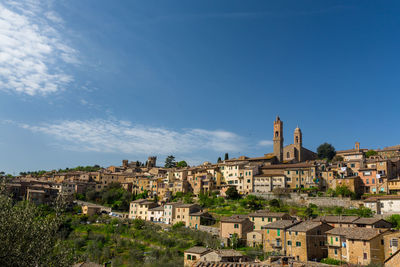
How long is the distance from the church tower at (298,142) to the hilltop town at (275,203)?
0.95ft

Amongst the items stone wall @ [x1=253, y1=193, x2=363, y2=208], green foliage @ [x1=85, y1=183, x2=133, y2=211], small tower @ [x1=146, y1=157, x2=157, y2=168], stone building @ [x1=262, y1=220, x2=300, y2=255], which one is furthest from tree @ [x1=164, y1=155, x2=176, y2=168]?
stone building @ [x1=262, y1=220, x2=300, y2=255]

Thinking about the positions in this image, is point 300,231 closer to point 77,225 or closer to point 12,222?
point 12,222

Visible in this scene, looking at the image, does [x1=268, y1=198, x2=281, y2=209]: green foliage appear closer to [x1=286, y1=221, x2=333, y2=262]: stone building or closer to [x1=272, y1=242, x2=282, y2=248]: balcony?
[x1=272, y1=242, x2=282, y2=248]: balcony

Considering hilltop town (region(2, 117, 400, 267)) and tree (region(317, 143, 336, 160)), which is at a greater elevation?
tree (region(317, 143, 336, 160))

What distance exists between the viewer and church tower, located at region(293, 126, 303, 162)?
327ft

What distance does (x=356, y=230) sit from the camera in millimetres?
37906

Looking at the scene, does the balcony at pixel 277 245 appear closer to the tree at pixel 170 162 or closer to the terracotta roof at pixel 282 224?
the terracotta roof at pixel 282 224

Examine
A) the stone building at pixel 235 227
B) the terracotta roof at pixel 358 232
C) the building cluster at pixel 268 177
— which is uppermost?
the building cluster at pixel 268 177

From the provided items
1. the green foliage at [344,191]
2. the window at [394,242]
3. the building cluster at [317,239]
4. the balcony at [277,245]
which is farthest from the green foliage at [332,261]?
the green foliage at [344,191]

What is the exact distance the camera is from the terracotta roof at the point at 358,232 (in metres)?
35.4

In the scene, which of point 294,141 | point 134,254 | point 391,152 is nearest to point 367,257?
point 134,254

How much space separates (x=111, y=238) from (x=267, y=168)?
39.5 meters

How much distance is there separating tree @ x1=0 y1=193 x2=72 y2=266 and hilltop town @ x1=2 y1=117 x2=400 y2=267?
2039mm

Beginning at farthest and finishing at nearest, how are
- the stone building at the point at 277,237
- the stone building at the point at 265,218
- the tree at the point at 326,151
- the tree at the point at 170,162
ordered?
1. the tree at the point at 170,162
2. the tree at the point at 326,151
3. the stone building at the point at 265,218
4. the stone building at the point at 277,237
